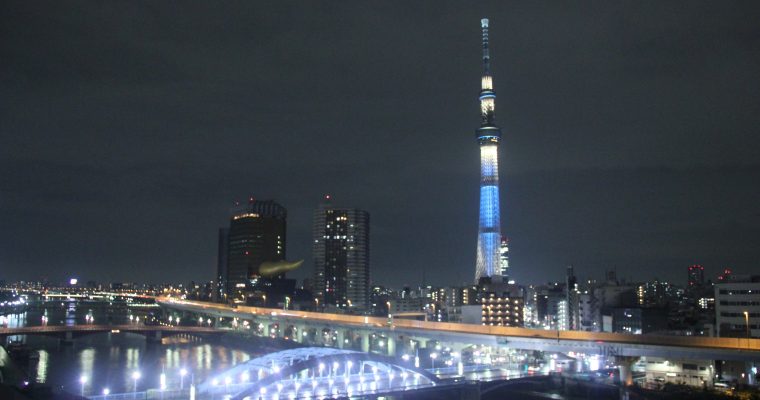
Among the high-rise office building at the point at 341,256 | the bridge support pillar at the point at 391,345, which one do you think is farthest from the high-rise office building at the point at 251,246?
the bridge support pillar at the point at 391,345

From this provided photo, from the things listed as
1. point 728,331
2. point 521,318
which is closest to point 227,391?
point 728,331

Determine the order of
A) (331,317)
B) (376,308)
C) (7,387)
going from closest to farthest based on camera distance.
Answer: (7,387)
(331,317)
(376,308)

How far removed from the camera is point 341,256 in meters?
139

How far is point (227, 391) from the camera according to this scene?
26.4m

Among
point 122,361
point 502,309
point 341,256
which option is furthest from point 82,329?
point 341,256

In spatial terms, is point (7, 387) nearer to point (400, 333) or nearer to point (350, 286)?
point (400, 333)

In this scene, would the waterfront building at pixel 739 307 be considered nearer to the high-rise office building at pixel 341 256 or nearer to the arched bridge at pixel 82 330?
the arched bridge at pixel 82 330

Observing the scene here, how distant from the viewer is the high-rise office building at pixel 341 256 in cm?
13488

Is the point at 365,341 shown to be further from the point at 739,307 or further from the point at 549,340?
the point at 739,307

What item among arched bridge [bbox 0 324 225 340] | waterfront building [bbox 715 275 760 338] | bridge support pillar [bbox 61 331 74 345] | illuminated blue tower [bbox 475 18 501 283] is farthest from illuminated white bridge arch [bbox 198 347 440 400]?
illuminated blue tower [bbox 475 18 501 283]

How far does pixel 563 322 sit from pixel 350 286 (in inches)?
2462

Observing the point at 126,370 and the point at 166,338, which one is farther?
the point at 166,338

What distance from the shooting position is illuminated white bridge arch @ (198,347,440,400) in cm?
2641

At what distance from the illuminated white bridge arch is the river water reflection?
24.8 ft
